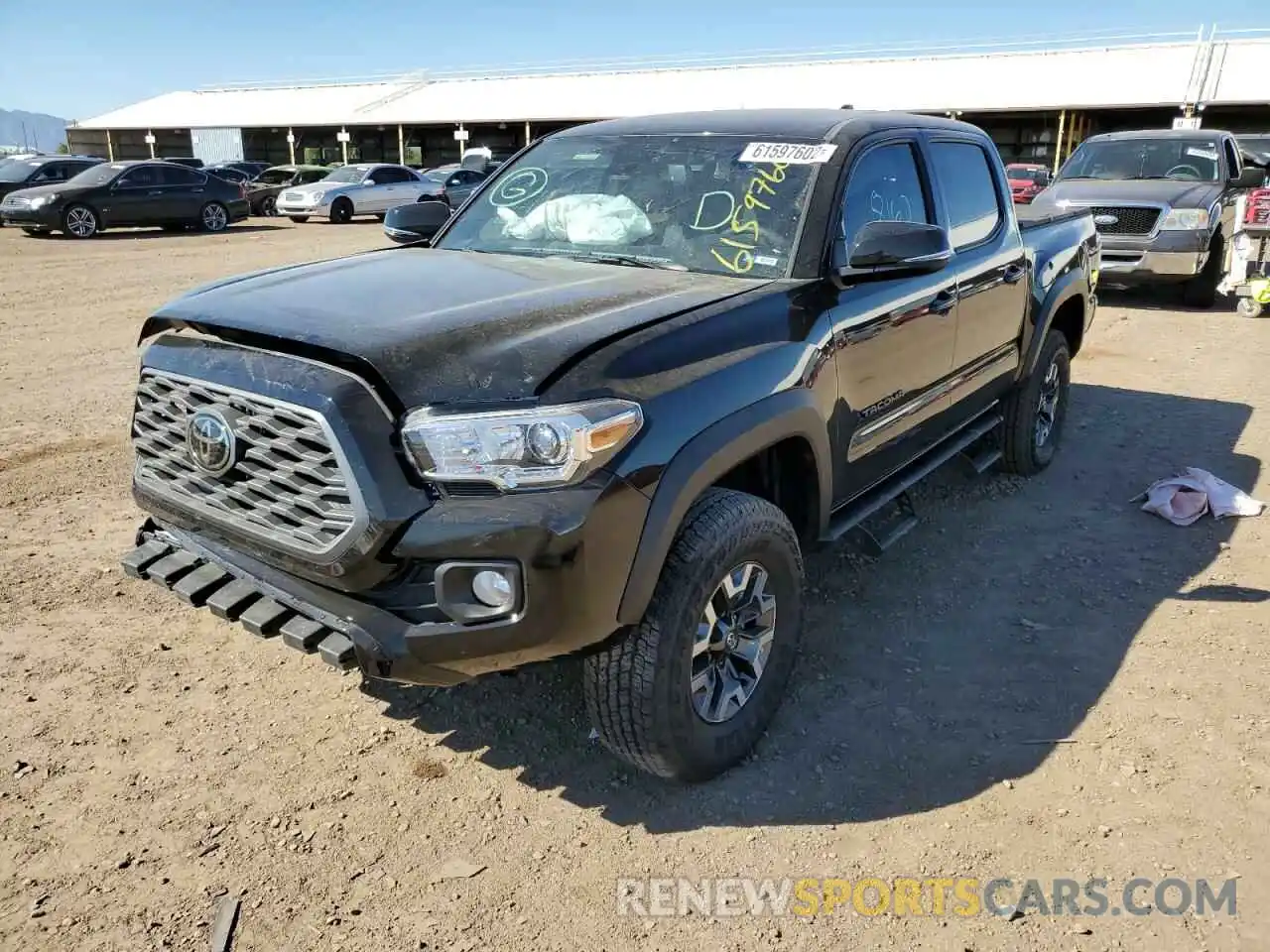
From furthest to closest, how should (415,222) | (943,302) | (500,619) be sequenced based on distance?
(415,222), (943,302), (500,619)

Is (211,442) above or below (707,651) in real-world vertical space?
above

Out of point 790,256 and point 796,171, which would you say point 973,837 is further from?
point 796,171

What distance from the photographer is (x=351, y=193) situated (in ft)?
79.0

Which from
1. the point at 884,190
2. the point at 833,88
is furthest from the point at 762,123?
the point at 833,88

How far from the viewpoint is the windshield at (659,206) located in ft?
11.6

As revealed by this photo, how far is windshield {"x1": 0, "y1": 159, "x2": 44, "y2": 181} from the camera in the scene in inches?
845

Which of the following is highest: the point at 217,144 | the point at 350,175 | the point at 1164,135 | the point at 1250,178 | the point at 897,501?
the point at 217,144

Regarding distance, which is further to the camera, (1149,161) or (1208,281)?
(1149,161)

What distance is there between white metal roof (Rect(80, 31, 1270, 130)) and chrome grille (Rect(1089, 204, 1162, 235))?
50.5ft

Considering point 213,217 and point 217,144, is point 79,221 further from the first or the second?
point 217,144

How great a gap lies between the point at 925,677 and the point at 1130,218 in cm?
908

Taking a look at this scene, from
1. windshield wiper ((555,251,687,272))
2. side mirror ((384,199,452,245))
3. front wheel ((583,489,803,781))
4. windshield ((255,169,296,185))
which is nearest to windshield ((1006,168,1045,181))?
windshield ((255,169,296,185))

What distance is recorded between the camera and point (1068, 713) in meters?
3.47

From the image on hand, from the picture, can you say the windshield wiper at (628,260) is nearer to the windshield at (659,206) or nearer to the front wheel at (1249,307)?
the windshield at (659,206)
